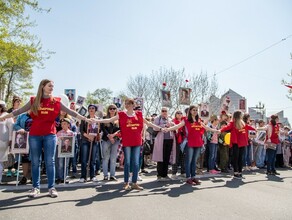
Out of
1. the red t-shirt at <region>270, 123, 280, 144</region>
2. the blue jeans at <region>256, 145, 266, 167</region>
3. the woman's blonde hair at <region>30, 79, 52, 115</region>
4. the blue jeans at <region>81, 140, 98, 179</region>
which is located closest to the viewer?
the woman's blonde hair at <region>30, 79, 52, 115</region>

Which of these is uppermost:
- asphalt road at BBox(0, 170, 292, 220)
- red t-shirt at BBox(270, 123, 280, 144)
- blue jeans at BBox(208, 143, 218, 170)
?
red t-shirt at BBox(270, 123, 280, 144)

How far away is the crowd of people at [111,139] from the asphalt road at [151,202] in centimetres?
43

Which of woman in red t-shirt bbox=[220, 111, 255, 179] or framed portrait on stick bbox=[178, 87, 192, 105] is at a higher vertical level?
framed portrait on stick bbox=[178, 87, 192, 105]

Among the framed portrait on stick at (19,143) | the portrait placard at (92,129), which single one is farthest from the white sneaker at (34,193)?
the portrait placard at (92,129)

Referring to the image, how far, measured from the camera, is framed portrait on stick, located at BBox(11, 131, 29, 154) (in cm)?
684

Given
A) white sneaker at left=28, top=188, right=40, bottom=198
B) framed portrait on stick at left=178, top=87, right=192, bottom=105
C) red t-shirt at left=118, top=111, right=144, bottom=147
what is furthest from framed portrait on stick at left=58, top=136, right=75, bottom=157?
framed portrait on stick at left=178, top=87, right=192, bottom=105

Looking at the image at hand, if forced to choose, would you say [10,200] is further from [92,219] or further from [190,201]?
[190,201]

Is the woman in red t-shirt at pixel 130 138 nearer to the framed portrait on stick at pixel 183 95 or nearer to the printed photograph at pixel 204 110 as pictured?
the printed photograph at pixel 204 110

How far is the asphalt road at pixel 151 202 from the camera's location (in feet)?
15.0

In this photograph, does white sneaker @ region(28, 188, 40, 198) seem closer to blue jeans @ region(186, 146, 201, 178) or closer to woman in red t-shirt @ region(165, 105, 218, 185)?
woman in red t-shirt @ region(165, 105, 218, 185)

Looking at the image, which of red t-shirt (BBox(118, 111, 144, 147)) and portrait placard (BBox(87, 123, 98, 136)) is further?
portrait placard (BBox(87, 123, 98, 136))

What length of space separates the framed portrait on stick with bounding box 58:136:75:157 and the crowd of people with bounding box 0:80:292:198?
0.08ft

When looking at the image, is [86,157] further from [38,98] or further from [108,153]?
[38,98]

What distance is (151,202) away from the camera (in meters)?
5.45
